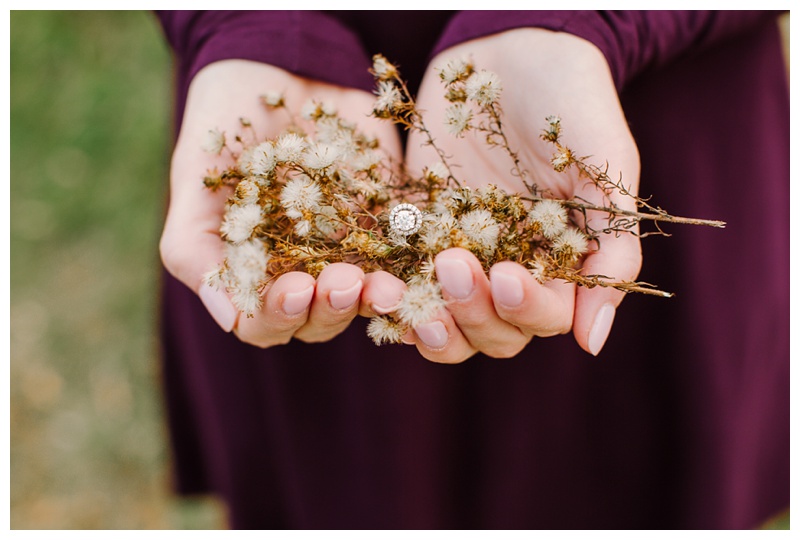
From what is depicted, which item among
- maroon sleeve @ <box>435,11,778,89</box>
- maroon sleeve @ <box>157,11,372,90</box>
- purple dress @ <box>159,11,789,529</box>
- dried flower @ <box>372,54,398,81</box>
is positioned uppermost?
maroon sleeve @ <box>157,11,372,90</box>

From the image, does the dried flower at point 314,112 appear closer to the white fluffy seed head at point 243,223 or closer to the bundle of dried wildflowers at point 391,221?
the bundle of dried wildflowers at point 391,221

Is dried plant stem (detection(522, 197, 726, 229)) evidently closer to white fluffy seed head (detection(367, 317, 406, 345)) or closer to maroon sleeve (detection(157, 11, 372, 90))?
white fluffy seed head (detection(367, 317, 406, 345))

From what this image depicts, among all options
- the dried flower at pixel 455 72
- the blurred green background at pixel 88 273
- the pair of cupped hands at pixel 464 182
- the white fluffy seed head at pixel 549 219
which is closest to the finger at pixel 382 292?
the pair of cupped hands at pixel 464 182

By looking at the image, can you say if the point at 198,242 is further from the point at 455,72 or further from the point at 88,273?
the point at 88,273

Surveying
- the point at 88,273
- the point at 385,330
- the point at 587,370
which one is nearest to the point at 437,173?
the point at 385,330

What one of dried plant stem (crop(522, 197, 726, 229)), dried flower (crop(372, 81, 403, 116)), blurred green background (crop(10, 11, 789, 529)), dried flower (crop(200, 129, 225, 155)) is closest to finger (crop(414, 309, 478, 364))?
→ dried plant stem (crop(522, 197, 726, 229))
